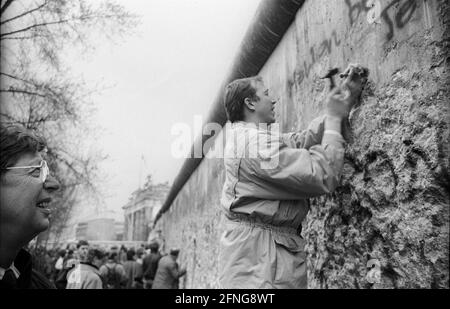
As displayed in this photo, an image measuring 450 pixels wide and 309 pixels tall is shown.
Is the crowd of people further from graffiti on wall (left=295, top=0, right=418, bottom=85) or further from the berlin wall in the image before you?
graffiti on wall (left=295, top=0, right=418, bottom=85)

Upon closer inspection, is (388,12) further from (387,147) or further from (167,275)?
(167,275)

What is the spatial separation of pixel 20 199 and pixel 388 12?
5.14 ft

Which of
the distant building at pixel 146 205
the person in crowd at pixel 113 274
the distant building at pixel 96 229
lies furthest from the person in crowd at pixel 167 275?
the distant building at pixel 96 229

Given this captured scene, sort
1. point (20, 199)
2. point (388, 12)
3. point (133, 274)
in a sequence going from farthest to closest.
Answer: point (133, 274) < point (388, 12) < point (20, 199)

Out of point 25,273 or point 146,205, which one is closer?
point 25,273

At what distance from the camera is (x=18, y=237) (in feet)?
4.67

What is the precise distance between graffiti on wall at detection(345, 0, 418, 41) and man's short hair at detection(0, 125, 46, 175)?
1.45 metres

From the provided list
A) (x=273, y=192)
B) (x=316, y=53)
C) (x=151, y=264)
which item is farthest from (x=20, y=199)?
(x=151, y=264)

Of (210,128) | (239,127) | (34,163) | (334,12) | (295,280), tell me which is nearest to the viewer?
(34,163)

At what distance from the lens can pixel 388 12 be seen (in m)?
Answer: 1.65

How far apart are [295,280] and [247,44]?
2.56 m

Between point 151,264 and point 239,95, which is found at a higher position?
point 239,95
